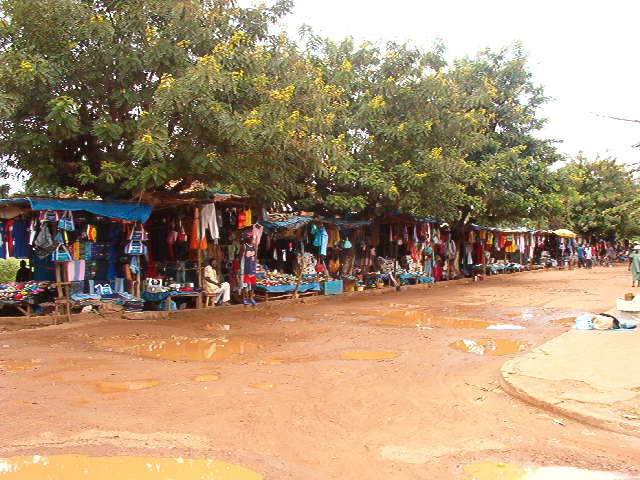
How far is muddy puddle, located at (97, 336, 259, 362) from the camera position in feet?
27.1

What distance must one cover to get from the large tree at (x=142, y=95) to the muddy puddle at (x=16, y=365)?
13.5 feet

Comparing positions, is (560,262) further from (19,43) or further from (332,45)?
(19,43)

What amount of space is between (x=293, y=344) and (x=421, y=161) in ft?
32.8

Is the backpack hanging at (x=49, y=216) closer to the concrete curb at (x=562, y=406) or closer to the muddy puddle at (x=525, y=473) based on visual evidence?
the concrete curb at (x=562, y=406)

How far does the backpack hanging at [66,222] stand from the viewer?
10.7 m

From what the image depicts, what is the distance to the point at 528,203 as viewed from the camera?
23.8 meters

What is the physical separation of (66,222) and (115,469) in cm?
793

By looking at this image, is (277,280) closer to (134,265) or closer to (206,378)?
(134,265)

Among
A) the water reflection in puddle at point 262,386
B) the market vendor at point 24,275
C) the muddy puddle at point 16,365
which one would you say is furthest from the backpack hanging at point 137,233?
the water reflection in puddle at point 262,386

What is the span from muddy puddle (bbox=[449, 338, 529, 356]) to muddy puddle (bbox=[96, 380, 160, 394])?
194 inches

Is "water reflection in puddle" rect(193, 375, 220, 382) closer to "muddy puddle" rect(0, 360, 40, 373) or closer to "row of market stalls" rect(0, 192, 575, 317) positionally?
"muddy puddle" rect(0, 360, 40, 373)

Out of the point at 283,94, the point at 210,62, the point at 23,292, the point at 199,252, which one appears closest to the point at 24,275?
the point at 23,292

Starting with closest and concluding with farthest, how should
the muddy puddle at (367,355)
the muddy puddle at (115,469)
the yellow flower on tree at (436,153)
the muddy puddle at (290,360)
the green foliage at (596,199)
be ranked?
1. the muddy puddle at (115,469)
2. the muddy puddle at (290,360)
3. the muddy puddle at (367,355)
4. the yellow flower on tree at (436,153)
5. the green foliage at (596,199)

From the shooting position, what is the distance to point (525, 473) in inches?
158
